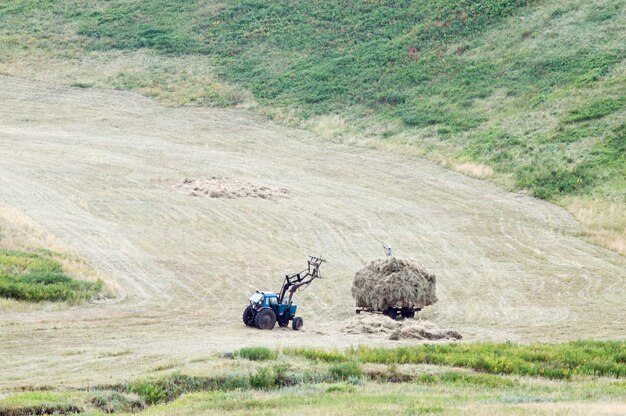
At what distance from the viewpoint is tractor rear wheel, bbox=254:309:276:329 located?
102ft

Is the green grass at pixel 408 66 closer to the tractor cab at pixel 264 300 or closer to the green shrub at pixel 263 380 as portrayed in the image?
the tractor cab at pixel 264 300

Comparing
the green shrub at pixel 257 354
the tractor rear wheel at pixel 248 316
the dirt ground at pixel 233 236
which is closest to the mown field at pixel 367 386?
the green shrub at pixel 257 354

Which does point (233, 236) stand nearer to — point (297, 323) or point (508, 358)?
point (297, 323)

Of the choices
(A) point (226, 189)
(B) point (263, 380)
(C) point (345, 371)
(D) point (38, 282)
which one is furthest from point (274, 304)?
(A) point (226, 189)

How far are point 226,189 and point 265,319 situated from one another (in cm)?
2241

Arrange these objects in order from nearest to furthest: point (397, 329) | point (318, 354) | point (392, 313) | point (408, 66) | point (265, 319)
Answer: point (318, 354) → point (397, 329) → point (265, 319) → point (392, 313) → point (408, 66)

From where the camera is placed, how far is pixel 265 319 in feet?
103

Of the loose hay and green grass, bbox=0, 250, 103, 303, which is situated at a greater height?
the loose hay

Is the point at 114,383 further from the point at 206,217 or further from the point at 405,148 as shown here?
the point at 405,148

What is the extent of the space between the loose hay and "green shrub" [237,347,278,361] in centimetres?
2756

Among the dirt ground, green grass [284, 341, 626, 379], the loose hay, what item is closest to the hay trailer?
the dirt ground

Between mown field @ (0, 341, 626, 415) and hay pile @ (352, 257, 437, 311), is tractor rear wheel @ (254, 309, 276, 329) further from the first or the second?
mown field @ (0, 341, 626, 415)

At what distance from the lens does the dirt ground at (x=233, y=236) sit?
30188 millimetres

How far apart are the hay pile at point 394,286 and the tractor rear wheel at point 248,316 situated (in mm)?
3941
